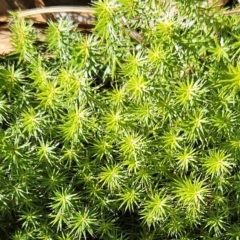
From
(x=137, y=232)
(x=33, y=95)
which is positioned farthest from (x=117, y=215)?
(x=33, y=95)

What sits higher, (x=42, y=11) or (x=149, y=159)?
(x=42, y=11)

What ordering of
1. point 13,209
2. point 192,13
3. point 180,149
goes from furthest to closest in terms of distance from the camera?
point 13,209, point 180,149, point 192,13

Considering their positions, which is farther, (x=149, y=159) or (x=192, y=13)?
(x=149, y=159)

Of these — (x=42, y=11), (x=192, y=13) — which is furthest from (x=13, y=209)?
(x=192, y=13)

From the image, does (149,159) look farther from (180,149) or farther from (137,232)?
(137,232)

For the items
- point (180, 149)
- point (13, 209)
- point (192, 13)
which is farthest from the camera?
point (13, 209)

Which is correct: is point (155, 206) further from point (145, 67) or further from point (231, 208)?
point (145, 67)

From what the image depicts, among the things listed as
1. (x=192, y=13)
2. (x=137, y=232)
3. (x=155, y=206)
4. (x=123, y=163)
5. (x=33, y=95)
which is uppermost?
(x=192, y=13)
